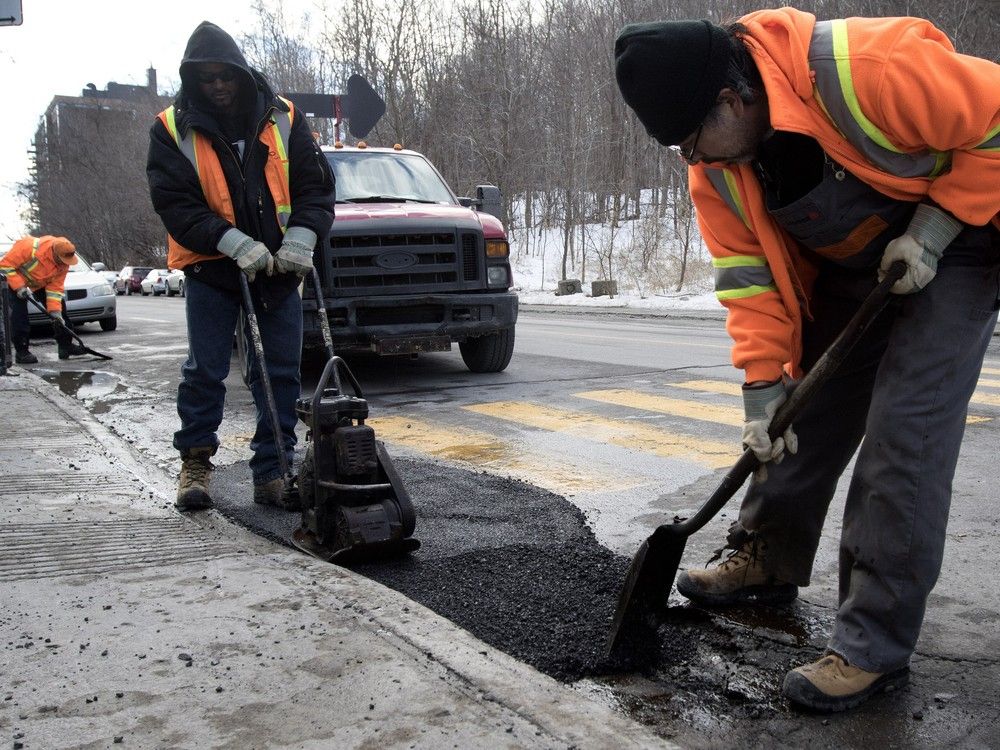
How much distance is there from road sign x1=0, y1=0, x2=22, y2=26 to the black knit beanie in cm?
620

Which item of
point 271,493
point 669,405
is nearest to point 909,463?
point 271,493

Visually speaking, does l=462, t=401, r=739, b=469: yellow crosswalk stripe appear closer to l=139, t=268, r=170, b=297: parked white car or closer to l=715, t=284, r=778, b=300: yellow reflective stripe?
l=715, t=284, r=778, b=300: yellow reflective stripe

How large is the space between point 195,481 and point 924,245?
3.34m

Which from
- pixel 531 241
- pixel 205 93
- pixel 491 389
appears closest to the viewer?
pixel 205 93

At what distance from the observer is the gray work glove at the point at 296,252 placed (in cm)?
432

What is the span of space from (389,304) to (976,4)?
19.1 m

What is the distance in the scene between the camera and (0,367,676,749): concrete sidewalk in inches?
87.7

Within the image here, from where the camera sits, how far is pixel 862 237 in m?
2.61

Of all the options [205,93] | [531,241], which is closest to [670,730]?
[205,93]

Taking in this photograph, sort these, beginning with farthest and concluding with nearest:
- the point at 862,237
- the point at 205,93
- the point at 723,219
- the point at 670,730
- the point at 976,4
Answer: the point at 976,4, the point at 205,93, the point at 723,219, the point at 862,237, the point at 670,730

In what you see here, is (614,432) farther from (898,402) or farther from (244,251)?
(898,402)

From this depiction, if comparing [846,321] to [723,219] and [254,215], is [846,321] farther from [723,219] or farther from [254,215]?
[254,215]

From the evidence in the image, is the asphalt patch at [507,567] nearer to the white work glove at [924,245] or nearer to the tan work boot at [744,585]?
the tan work boot at [744,585]

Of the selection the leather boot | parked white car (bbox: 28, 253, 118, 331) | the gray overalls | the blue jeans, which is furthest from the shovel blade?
parked white car (bbox: 28, 253, 118, 331)
